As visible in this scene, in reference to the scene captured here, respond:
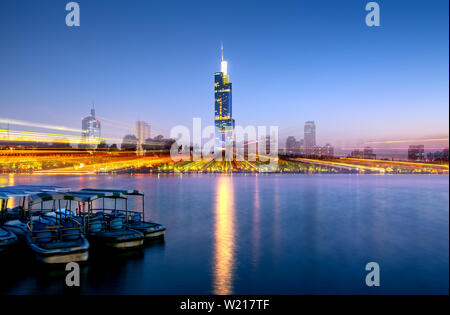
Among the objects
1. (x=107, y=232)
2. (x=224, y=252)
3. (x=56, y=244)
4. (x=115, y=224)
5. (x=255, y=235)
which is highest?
(x=115, y=224)

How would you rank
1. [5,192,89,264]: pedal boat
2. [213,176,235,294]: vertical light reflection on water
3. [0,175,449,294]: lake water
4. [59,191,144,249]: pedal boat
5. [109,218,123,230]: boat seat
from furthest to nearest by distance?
1. [109,218,123,230]: boat seat
2. [59,191,144,249]: pedal boat
3. [213,176,235,294]: vertical light reflection on water
4. [0,175,449,294]: lake water
5. [5,192,89,264]: pedal boat

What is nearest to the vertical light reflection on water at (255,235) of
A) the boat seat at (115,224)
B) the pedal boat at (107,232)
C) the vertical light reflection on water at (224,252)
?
the vertical light reflection on water at (224,252)

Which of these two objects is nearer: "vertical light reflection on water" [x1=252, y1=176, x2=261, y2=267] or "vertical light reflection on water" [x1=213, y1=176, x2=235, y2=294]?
"vertical light reflection on water" [x1=213, y1=176, x2=235, y2=294]

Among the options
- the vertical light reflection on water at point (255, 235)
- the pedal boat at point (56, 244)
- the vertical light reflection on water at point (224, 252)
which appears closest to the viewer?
the pedal boat at point (56, 244)

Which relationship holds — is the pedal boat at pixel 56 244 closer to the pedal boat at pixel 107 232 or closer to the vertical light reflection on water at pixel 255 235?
the pedal boat at pixel 107 232

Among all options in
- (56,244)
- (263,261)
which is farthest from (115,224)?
(263,261)

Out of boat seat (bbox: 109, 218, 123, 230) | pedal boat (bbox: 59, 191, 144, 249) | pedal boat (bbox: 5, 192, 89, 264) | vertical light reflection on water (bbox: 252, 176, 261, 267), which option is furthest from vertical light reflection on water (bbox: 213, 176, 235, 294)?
pedal boat (bbox: 5, 192, 89, 264)

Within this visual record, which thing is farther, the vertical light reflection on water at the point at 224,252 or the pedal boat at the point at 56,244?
the vertical light reflection on water at the point at 224,252

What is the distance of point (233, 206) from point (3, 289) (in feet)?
120

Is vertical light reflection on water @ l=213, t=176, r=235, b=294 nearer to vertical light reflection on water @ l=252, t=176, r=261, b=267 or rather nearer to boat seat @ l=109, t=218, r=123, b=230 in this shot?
vertical light reflection on water @ l=252, t=176, r=261, b=267

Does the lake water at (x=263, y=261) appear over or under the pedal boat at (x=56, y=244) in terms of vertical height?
under

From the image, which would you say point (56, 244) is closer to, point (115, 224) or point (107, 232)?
point (107, 232)

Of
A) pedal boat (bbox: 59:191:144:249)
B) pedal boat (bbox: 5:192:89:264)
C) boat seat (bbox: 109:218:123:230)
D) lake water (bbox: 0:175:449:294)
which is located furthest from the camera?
boat seat (bbox: 109:218:123:230)

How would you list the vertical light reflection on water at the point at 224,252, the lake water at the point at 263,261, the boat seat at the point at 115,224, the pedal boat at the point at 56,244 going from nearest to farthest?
the pedal boat at the point at 56,244 → the lake water at the point at 263,261 → the vertical light reflection on water at the point at 224,252 → the boat seat at the point at 115,224
